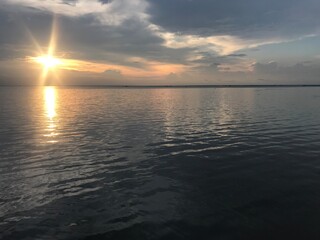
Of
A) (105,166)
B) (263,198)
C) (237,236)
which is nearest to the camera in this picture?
(237,236)

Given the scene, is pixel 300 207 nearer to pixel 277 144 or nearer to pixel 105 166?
pixel 105 166

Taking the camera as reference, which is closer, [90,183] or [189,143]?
[90,183]

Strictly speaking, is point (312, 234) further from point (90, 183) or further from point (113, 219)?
point (90, 183)

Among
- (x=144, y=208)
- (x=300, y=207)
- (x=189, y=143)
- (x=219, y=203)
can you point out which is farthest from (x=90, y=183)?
(x=189, y=143)

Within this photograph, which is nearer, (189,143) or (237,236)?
(237,236)

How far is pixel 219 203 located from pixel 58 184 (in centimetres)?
945

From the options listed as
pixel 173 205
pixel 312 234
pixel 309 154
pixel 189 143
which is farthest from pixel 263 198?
pixel 189 143

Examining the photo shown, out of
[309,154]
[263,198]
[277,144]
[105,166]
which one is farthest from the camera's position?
[277,144]

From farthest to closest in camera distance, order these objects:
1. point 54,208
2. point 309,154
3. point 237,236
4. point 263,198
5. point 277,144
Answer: point 277,144
point 309,154
point 263,198
point 54,208
point 237,236

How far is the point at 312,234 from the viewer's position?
12516 mm

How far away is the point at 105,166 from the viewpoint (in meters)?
21.9

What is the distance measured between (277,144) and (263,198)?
14.5 meters

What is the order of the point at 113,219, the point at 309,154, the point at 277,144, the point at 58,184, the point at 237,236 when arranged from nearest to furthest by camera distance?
the point at 237,236, the point at 113,219, the point at 58,184, the point at 309,154, the point at 277,144

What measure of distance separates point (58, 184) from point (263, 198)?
38.5 feet
